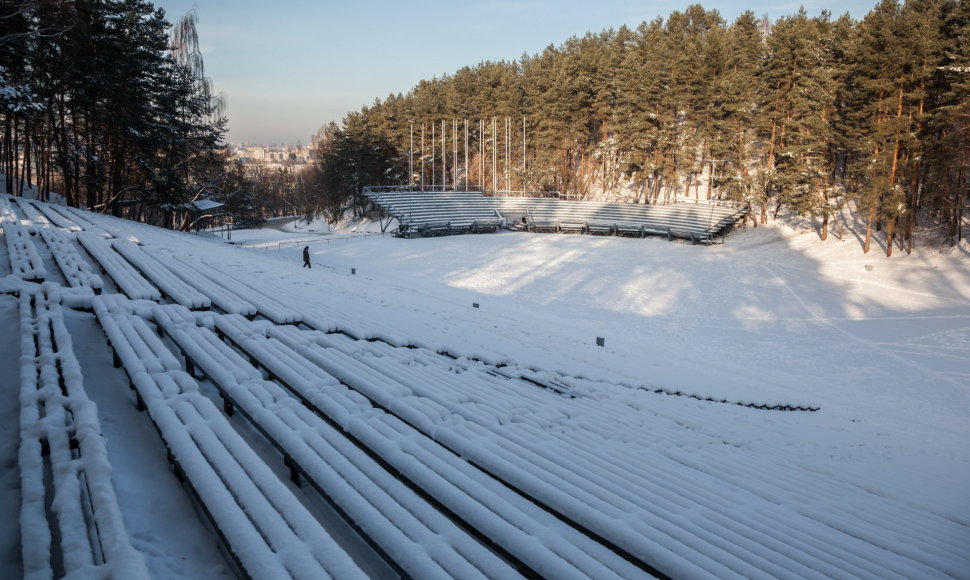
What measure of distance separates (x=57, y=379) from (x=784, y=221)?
3070cm

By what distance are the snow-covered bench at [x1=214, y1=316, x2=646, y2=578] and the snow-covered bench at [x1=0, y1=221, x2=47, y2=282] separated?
382 centimetres

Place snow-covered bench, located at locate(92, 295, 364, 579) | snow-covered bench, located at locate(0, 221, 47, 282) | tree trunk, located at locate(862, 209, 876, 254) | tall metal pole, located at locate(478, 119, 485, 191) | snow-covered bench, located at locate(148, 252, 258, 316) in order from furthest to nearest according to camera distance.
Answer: tall metal pole, located at locate(478, 119, 485, 191), tree trunk, located at locate(862, 209, 876, 254), snow-covered bench, located at locate(148, 252, 258, 316), snow-covered bench, located at locate(0, 221, 47, 282), snow-covered bench, located at locate(92, 295, 364, 579)

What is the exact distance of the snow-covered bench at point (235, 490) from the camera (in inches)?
91.3

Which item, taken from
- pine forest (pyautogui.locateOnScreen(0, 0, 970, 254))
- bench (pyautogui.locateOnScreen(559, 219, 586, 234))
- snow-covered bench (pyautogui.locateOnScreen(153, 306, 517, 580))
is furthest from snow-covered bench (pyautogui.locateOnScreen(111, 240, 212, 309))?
bench (pyautogui.locateOnScreen(559, 219, 586, 234))

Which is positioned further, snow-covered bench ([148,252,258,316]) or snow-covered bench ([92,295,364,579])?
snow-covered bench ([148,252,258,316])

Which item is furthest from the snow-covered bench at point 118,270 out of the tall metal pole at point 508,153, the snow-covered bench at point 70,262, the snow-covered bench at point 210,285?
the tall metal pole at point 508,153

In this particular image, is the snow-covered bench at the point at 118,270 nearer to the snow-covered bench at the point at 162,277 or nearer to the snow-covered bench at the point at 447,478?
the snow-covered bench at the point at 162,277

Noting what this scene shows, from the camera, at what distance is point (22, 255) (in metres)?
8.05

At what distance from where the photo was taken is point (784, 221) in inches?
1067

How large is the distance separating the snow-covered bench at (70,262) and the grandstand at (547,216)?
19464mm

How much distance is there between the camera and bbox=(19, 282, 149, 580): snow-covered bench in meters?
2.14

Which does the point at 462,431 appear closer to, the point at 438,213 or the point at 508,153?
the point at 438,213

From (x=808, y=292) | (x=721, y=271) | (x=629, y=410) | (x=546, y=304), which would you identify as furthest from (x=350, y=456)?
(x=721, y=271)

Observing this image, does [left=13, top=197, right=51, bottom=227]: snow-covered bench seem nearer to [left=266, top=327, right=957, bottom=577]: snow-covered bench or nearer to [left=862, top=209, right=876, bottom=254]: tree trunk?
[left=266, top=327, right=957, bottom=577]: snow-covered bench
